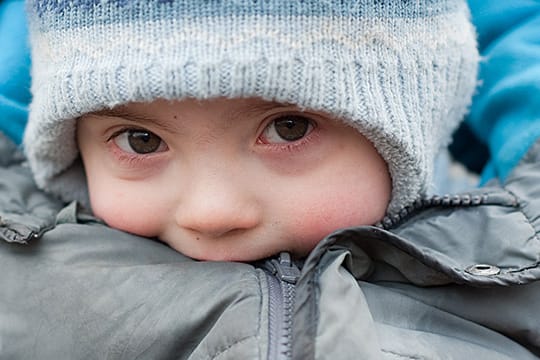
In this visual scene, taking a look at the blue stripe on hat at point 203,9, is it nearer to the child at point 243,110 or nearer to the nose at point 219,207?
the child at point 243,110

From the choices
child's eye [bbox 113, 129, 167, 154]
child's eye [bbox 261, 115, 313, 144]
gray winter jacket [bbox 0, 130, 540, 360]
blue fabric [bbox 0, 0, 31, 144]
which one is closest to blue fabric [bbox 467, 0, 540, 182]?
gray winter jacket [bbox 0, 130, 540, 360]

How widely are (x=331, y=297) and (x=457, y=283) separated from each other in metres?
0.23

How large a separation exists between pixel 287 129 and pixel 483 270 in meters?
0.32

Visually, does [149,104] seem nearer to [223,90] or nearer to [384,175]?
[223,90]

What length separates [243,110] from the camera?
109cm

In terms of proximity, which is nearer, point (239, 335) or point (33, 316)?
point (239, 335)

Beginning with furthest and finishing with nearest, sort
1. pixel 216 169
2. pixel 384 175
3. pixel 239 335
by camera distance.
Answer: pixel 384 175, pixel 216 169, pixel 239 335

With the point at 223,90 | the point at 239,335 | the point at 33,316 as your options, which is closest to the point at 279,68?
the point at 223,90

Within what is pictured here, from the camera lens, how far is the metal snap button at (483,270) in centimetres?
110

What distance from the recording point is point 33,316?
1.12m

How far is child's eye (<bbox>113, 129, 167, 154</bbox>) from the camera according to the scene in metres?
1.18

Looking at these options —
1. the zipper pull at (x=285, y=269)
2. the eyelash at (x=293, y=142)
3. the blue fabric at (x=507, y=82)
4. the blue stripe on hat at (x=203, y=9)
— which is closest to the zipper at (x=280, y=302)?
the zipper pull at (x=285, y=269)

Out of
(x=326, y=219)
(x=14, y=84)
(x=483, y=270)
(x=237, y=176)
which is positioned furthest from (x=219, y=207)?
(x=14, y=84)

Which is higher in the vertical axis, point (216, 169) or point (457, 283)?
point (216, 169)
